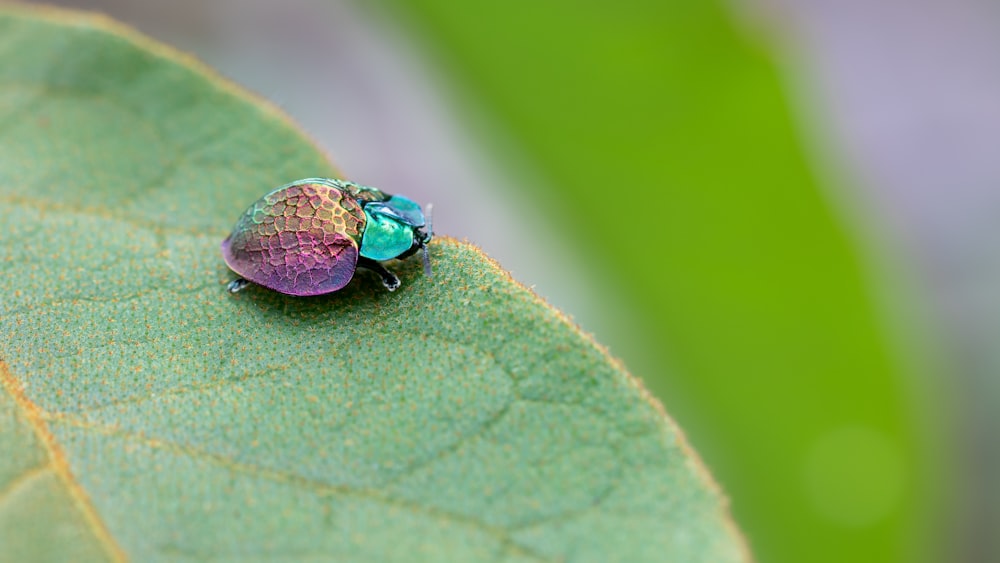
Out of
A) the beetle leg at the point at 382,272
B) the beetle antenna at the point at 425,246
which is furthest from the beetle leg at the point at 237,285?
the beetle antenna at the point at 425,246

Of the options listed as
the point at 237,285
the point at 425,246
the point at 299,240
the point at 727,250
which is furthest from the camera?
the point at 727,250

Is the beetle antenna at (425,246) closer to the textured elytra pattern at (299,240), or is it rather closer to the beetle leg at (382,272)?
the beetle leg at (382,272)

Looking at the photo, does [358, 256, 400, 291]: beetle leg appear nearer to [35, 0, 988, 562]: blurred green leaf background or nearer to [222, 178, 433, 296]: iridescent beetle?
[222, 178, 433, 296]: iridescent beetle

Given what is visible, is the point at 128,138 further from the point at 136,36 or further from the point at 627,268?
the point at 627,268

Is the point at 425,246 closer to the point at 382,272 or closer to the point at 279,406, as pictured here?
the point at 382,272

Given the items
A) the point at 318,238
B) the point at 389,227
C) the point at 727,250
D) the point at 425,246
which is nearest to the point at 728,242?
the point at 727,250

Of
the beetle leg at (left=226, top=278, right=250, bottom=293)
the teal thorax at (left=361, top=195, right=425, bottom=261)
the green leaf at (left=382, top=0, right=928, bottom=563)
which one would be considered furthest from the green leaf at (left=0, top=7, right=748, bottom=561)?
the green leaf at (left=382, top=0, right=928, bottom=563)

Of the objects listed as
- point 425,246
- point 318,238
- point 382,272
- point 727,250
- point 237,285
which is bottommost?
point 237,285
